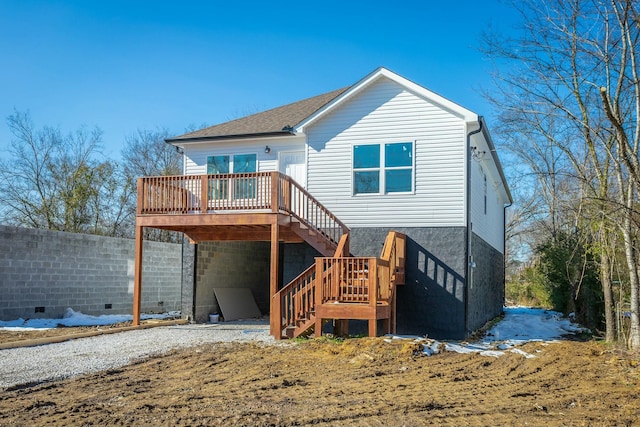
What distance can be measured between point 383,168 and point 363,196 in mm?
Answer: 847

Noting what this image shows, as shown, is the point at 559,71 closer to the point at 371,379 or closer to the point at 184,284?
the point at 371,379

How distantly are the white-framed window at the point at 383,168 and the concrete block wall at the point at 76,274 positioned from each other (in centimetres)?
824

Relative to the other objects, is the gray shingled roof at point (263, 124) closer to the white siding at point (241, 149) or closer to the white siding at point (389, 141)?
the white siding at point (241, 149)

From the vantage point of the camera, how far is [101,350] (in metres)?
9.95

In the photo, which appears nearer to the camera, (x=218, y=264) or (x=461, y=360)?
(x=461, y=360)

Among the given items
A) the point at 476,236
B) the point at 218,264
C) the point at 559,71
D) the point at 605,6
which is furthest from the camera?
the point at 218,264

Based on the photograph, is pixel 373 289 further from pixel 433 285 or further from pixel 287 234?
pixel 287 234

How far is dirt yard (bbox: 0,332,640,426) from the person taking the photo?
216 inches

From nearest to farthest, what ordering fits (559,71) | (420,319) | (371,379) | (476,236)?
(371,379) → (559,71) → (420,319) → (476,236)

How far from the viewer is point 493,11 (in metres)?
11.2

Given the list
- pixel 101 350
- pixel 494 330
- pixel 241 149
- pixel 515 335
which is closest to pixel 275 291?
pixel 101 350

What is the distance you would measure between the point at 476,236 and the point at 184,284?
26.4 feet

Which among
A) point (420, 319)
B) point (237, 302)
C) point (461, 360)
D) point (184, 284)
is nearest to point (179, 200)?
point (184, 284)

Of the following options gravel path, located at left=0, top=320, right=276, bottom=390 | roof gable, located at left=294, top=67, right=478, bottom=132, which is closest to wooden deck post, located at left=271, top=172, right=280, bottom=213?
roof gable, located at left=294, top=67, right=478, bottom=132
